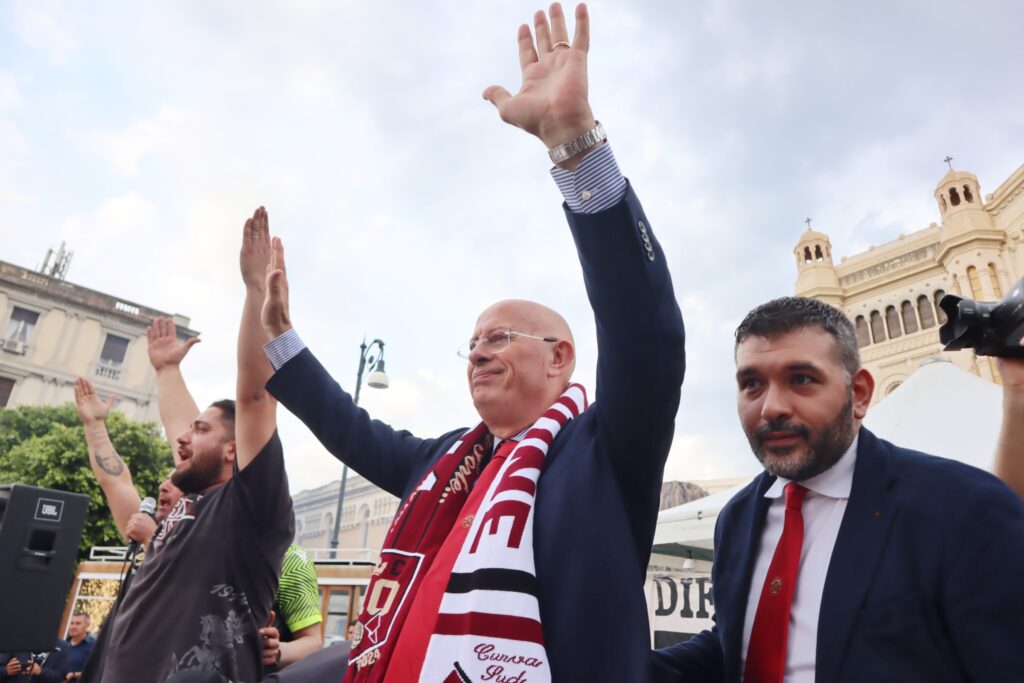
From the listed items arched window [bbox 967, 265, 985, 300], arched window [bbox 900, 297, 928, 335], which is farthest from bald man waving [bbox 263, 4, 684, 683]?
arched window [bbox 900, 297, 928, 335]

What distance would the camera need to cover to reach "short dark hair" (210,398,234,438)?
314 centimetres

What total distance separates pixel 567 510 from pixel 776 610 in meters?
0.54

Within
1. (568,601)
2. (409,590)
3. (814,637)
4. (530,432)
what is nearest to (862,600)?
(814,637)

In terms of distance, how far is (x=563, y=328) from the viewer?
2.11 meters

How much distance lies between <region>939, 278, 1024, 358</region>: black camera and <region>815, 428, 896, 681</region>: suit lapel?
384 mm

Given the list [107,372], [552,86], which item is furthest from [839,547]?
[107,372]

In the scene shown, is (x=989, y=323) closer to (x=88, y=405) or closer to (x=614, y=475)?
(x=614, y=475)

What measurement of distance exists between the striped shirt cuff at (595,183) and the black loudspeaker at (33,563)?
296 centimetres

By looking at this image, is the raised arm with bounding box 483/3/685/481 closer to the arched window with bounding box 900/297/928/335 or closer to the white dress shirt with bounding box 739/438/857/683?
the white dress shirt with bounding box 739/438/857/683

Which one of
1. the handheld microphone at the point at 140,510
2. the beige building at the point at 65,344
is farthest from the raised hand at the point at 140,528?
the beige building at the point at 65,344

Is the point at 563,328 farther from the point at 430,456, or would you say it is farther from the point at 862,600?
the point at 862,600

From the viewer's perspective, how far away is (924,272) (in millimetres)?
29031

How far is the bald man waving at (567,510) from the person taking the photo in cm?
127

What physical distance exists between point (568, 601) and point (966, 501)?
84cm
